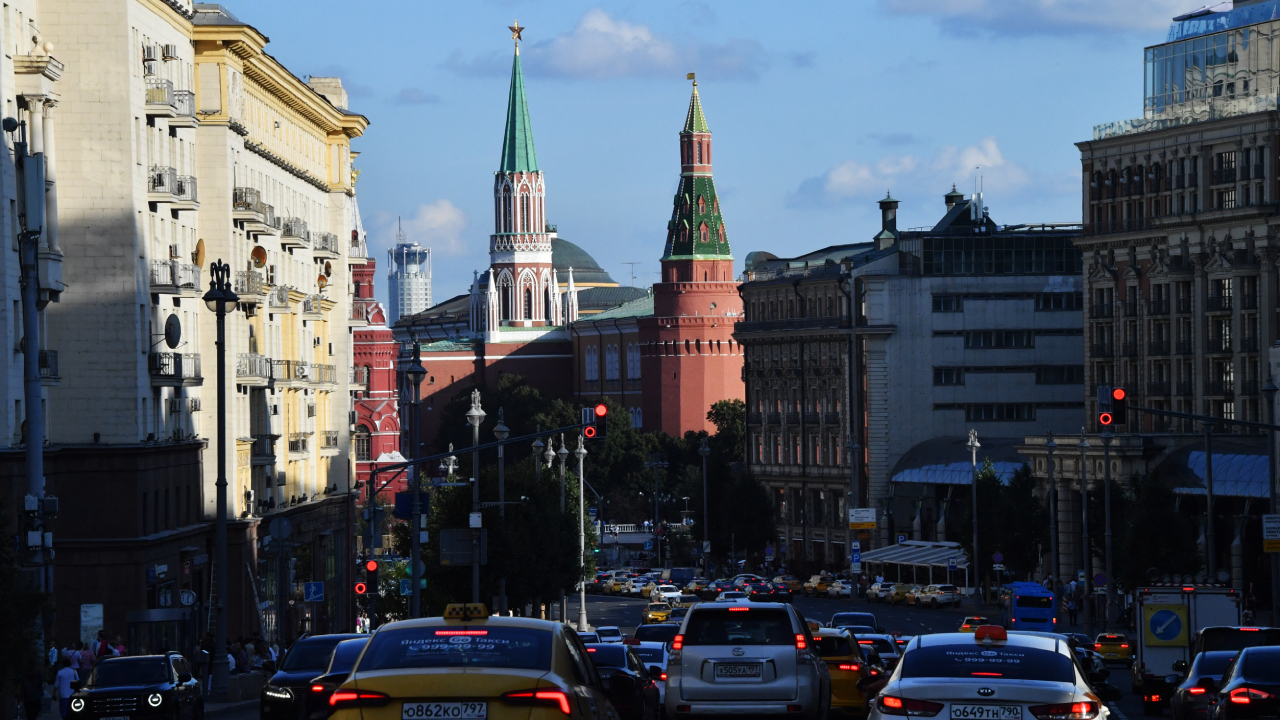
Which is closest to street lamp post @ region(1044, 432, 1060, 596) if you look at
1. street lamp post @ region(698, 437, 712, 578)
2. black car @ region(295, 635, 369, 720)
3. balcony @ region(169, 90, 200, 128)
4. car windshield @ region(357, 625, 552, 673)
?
street lamp post @ region(698, 437, 712, 578)

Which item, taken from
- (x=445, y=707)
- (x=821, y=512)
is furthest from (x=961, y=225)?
(x=445, y=707)

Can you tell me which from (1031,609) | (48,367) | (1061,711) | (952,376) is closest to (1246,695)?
(1061,711)

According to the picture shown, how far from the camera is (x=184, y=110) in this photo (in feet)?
209

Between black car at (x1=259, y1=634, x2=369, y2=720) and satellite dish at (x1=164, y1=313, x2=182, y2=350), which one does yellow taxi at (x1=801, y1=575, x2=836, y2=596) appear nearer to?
satellite dish at (x1=164, y1=313, x2=182, y2=350)

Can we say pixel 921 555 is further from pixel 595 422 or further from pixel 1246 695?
pixel 1246 695

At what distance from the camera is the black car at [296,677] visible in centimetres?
2869

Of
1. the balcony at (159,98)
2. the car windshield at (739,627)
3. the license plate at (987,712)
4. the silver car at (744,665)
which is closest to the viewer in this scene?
the license plate at (987,712)

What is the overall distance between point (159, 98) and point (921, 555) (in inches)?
2662

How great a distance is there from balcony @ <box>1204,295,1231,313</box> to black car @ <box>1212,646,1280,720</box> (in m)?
91.0

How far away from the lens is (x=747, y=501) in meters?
144

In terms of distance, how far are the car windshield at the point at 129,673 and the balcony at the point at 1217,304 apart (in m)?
87.1

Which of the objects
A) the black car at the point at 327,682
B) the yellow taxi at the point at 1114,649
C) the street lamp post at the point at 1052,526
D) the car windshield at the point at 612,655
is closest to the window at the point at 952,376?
the street lamp post at the point at 1052,526

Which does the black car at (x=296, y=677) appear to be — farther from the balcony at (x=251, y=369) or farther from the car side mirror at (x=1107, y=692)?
the balcony at (x=251, y=369)

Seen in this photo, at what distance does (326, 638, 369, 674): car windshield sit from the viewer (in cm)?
2504
